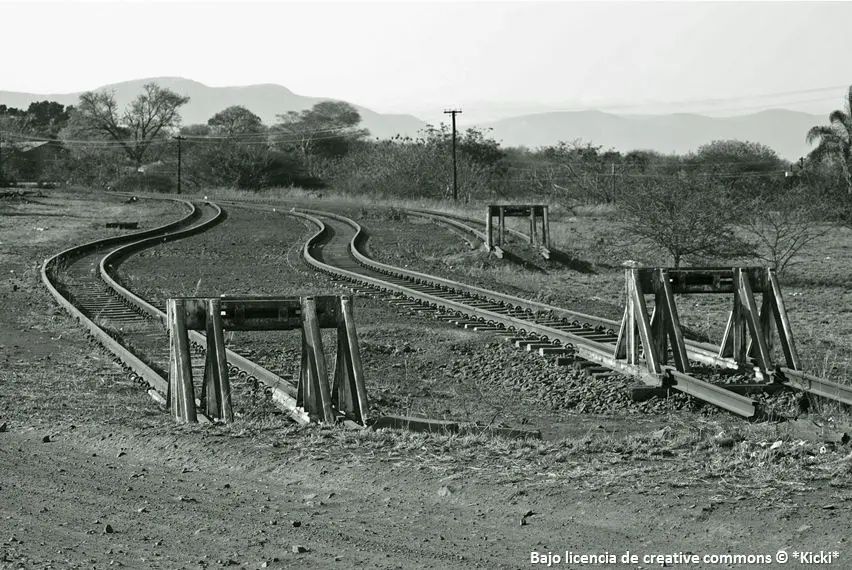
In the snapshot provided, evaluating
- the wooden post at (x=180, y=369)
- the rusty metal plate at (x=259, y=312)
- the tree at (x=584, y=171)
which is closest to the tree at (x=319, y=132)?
the tree at (x=584, y=171)

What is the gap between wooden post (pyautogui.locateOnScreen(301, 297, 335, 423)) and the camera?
8531mm

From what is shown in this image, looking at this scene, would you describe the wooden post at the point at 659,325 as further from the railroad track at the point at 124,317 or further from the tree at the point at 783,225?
the tree at the point at 783,225

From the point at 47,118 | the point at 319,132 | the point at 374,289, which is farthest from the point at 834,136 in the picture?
the point at 47,118

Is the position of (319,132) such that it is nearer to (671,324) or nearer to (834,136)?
(834,136)

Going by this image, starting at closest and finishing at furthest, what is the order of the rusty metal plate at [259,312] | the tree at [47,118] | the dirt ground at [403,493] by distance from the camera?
the dirt ground at [403,493] < the rusty metal plate at [259,312] < the tree at [47,118]

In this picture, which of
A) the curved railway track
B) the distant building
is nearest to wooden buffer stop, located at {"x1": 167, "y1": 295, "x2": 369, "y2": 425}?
the curved railway track

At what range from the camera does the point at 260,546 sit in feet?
18.0

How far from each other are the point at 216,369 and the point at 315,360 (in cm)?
90

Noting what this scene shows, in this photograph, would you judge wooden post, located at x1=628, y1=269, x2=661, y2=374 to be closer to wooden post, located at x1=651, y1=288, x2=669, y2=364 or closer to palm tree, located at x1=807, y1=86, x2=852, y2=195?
wooden post, located at x1=651, y1=288, x2=669, y2=364

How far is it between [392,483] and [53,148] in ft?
321

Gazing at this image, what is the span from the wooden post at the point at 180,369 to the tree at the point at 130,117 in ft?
337

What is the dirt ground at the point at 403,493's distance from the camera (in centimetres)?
534

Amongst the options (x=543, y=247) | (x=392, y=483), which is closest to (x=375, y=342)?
(x=392, y=483)

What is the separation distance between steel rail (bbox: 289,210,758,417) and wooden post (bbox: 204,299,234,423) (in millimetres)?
4202
